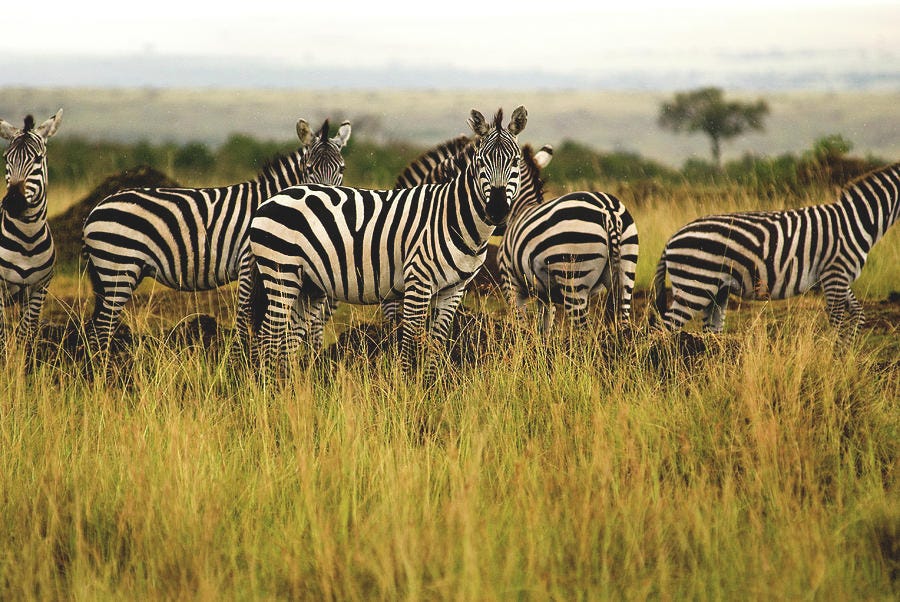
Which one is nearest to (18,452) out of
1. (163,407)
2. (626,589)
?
(163,407)

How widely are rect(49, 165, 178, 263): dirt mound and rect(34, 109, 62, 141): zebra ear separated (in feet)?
16.9

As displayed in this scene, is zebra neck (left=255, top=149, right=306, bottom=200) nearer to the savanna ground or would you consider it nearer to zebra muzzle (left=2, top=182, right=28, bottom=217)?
zebra muzzle (left=2, top=182, right=28, bottom=217)

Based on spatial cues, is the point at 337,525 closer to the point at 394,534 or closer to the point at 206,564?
the point at 394,534

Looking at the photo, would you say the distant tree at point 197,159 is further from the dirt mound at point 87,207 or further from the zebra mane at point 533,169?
the zebra mane at point 533,169

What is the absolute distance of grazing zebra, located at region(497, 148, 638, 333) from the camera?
6984 millimetres

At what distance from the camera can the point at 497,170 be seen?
5.98m

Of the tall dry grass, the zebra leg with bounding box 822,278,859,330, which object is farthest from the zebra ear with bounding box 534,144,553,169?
the tall dry grass

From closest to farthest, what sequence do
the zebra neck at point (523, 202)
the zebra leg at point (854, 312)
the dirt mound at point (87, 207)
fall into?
the zebra leg at point (854, 312) → the zebra neck at point (523, 202) → the dirt mound at point (87, 207)

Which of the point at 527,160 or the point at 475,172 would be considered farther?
the point at 527,160

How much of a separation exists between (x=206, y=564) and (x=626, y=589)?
1.54 meters

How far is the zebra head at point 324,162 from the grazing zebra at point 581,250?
167 centimetres

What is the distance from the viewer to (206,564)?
3398 millimetres

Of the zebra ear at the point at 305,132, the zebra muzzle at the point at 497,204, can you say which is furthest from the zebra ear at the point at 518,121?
the zebra ear at the point at 305,132

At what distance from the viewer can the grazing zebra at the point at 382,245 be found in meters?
6.23
